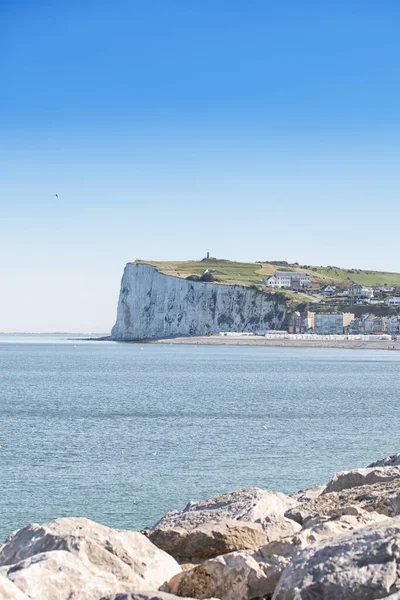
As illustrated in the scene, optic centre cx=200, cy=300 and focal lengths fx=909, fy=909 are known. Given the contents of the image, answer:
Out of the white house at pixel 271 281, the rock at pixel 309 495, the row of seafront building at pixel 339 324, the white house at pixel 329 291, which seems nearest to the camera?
the rock at pixel 309 495

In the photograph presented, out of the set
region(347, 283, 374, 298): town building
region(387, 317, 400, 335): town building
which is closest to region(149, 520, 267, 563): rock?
region(387, 317, 400, 335): town building

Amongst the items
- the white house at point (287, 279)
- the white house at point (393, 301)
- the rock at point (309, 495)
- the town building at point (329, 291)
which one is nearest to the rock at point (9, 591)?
the rock at point (309, 495)

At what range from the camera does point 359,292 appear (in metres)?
181

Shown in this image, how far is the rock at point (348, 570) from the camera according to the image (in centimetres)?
495

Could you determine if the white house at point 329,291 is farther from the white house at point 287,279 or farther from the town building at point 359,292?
the white house at point 287,279

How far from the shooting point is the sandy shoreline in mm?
145625

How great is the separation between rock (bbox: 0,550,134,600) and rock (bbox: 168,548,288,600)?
50 cm

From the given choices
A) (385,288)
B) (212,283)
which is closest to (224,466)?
(212,283)

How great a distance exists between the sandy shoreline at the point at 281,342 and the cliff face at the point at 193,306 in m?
2.91

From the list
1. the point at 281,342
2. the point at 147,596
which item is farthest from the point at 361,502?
the point at 281,342

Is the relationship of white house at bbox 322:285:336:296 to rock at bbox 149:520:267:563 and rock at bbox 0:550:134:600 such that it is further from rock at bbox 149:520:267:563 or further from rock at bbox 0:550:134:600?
rock at bbox 0:550:134:600

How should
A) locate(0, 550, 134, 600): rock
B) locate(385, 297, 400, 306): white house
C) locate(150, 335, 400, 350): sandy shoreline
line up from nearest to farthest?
locate(0, 550, 134, 600): rock < locate(150, 335, 400, 350): sandy shoreline < locate(385, 297, 400, 306): white house

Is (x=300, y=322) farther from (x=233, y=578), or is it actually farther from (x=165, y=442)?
(x=233, y=578)

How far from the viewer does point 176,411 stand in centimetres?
3838
